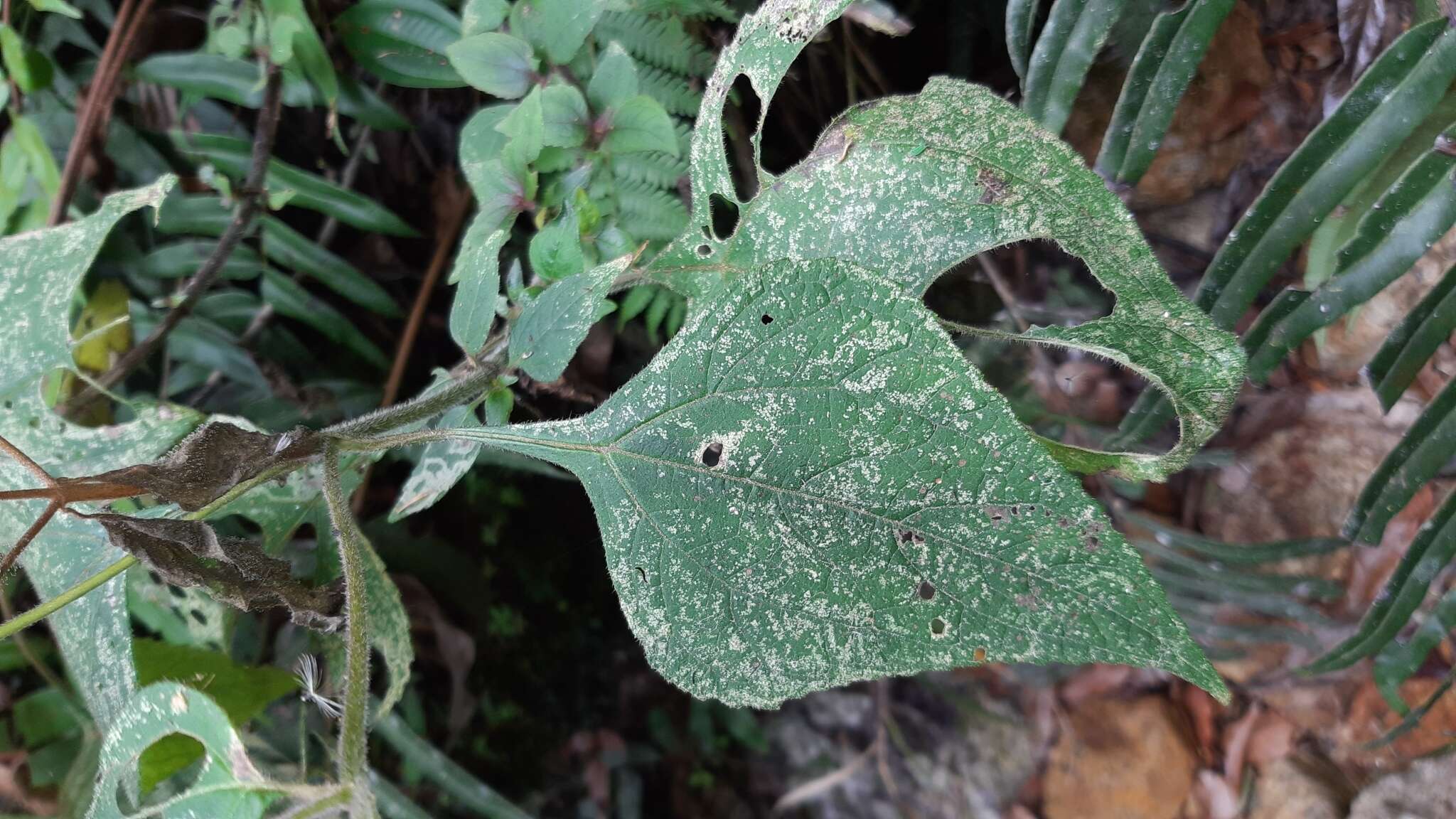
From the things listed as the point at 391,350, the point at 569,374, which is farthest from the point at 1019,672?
the point at 391,350

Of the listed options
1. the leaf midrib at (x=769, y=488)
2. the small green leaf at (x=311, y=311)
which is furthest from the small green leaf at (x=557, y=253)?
the small green leaf at (x=311, y=311)

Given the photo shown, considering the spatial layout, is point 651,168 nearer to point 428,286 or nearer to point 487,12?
point 487,12

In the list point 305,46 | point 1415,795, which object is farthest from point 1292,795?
point 305,46

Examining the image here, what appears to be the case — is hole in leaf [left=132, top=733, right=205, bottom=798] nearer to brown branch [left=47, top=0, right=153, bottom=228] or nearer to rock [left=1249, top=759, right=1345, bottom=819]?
brown branch [left=47, top=0, right=153, bottom=228]

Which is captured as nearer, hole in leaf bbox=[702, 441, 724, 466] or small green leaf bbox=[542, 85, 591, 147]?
hole in leaf bbox=[702, 441, 724, 466]

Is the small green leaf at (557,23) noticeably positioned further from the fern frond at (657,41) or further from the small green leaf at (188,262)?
the small green leaf at (188,262)

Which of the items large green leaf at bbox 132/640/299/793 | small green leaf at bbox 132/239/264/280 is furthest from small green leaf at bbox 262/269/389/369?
large green leaf at bbox 132/640/299/793

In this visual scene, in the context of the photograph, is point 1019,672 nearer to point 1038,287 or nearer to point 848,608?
point 1038,287
